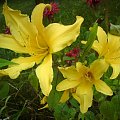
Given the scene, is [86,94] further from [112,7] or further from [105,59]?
[112,7]

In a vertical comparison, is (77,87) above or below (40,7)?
below

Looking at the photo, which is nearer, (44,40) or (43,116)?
(44,40)

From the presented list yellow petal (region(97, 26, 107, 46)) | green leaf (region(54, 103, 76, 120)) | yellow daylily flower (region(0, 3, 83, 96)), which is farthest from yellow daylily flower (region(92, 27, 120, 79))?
green leaf (region(54, 103, 76, 120))

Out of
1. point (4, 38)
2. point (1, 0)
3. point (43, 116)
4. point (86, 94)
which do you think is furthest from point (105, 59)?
point (1, 0)

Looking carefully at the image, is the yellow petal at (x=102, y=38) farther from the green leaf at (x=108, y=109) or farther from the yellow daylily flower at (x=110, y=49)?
the green leaf at (x=108, y=109)

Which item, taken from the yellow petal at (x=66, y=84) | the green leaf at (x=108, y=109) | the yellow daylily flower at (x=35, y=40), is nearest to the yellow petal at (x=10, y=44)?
the yellow daylily flower at (x=35, y=40)

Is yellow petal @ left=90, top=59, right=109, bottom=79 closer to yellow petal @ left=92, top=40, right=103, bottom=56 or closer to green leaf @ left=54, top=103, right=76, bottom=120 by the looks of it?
yellow petal @ left=92, top=40, right=103, bottom=56
